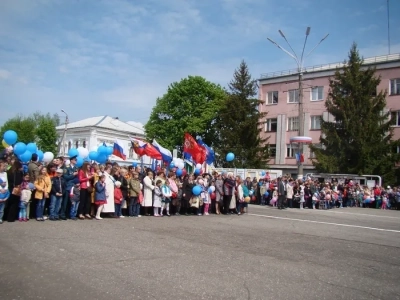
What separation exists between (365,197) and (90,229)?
2268 cm

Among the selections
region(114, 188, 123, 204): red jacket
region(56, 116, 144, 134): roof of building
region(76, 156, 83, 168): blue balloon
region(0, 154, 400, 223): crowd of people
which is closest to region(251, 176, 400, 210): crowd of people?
region(0, 154, 400, 223): crowd of people

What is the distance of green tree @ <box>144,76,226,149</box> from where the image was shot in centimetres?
4966

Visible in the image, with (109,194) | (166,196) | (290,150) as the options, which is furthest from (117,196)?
(290,150)

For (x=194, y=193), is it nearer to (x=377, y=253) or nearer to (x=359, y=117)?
(x=377, y=253)

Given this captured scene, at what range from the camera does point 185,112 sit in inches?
1986

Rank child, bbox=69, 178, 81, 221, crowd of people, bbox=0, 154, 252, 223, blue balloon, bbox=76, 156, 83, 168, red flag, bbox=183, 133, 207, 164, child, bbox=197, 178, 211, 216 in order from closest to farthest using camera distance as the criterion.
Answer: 1. crowd of people, bbox=0, 154, 252, 223
2. child, bbox=69, 178, 81, 221
3. blue balloon, bbox=76, 156, 83, 168
4. child, bbox=197, 178, 211, 216
5. red flag, bbox=183, 133, 207, 164

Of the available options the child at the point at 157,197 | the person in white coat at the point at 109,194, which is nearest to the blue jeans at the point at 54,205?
the person in white coat at the point at 109,194

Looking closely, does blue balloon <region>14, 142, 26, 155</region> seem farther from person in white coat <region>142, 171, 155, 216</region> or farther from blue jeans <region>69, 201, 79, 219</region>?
person in white coat <region>142, 171, 155, 216</region>

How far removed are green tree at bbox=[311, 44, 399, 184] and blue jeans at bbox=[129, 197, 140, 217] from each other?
26.3 metres

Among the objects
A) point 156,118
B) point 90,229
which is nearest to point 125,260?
point 90,229

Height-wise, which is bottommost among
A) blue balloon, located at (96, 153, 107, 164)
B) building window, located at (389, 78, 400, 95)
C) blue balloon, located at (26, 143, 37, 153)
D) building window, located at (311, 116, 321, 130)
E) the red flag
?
blue balloon, located at (96, 153, 107, 164)

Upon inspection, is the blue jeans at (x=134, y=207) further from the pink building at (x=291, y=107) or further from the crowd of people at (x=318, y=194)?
the pink building at (x=291, y=107)

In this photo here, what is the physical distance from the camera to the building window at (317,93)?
45.6 metres

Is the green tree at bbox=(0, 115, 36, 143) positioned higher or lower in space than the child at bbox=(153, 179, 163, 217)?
higher
